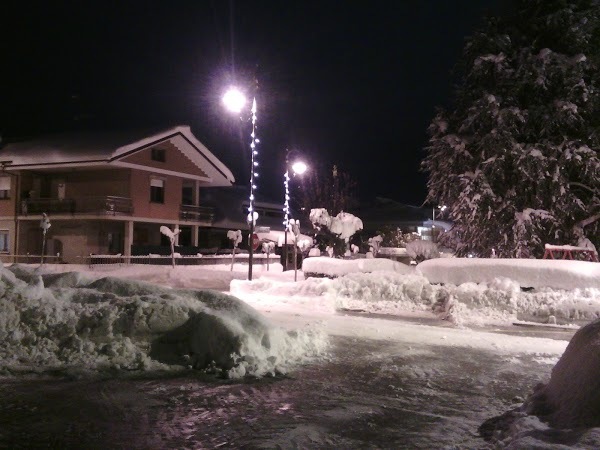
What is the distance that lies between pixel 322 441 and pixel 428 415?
56.0 inches

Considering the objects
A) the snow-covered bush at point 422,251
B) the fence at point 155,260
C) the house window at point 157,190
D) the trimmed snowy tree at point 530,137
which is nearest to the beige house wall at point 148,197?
the house window at point 157,190

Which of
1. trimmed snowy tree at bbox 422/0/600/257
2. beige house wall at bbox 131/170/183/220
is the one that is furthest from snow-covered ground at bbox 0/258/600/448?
beige house wall at bbox 131/170/183/220

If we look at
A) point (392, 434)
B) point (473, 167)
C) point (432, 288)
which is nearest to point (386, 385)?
point (392, 434)

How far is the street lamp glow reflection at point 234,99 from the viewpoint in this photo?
1933 cm

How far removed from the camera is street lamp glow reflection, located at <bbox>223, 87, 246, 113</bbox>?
63.4 feet

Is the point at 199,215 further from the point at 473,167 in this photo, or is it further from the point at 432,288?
the point at 432,288

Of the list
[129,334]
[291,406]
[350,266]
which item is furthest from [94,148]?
[291,406]

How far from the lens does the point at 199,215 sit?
44094mm

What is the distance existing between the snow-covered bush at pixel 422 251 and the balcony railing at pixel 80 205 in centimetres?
2028

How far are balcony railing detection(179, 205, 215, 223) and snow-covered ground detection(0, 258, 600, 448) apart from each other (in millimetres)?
26574

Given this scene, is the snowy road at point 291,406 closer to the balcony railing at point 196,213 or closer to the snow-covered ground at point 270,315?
the snow-covered ground at point 270,315

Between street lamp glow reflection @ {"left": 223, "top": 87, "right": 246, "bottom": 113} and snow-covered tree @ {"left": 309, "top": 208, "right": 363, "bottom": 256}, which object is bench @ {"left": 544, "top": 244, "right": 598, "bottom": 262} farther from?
street lamp glow reflection @ {"left": 223, "top": 87, "right": 246, "bottom": 113}

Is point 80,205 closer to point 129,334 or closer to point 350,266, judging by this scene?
point 350,266

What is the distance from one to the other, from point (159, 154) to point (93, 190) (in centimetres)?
480
